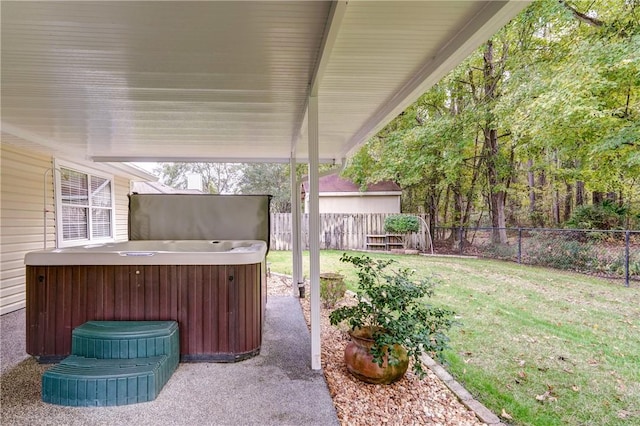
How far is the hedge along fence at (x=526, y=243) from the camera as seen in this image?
18.0ft

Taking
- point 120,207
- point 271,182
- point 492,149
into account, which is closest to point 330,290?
point 120,207

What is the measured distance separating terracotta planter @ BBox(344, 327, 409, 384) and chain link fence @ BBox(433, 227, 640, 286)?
17.3 ft

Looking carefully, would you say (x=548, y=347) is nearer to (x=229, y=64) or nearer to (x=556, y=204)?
(x=229, y=64)

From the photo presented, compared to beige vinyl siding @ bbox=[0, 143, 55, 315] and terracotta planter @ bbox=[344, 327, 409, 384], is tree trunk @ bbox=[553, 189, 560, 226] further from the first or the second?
beige vinyl siding @ bbox=[0, 143, 55, 315]

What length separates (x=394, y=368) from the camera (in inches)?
92.4

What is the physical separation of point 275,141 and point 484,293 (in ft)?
13.1

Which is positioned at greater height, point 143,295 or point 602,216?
point 602,216

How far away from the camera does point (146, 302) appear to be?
8.70 ft

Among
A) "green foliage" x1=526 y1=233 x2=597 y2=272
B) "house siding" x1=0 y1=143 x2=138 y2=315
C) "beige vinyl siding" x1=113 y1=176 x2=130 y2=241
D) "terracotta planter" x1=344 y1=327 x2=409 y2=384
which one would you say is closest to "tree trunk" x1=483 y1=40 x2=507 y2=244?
"green foliage" x1=526 y1=233 x2=597 y2=272

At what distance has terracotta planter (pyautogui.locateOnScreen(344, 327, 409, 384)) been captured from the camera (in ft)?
7.65

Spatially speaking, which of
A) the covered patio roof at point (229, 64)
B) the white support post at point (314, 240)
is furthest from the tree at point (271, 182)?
the white support post at point (314, 240)

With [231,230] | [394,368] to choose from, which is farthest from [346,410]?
[231,230]

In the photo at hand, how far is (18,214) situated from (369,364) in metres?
4.85

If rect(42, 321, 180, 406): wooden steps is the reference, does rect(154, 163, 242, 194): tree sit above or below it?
above
